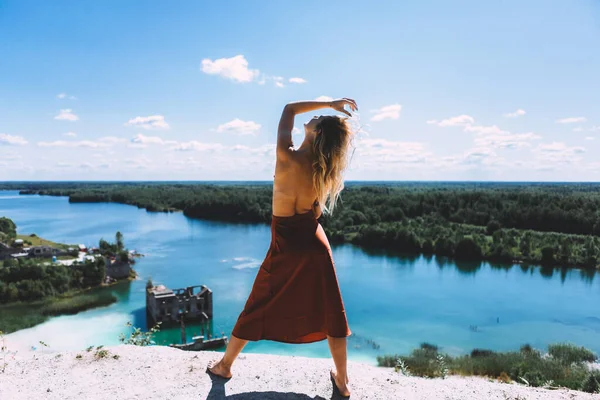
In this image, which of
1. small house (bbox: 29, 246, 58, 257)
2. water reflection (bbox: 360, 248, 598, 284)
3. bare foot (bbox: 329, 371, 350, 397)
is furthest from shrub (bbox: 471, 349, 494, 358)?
small house (bbox: 29, 246, 58, 257)

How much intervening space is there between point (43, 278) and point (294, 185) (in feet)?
98.4

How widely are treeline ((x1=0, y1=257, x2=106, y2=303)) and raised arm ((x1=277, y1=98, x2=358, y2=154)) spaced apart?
29062mm

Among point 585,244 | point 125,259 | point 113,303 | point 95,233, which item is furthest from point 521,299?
point 95,233

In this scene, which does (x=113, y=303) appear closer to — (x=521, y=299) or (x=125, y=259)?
(x=125, y=259)

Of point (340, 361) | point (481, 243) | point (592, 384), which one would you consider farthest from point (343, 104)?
point (481, 243)

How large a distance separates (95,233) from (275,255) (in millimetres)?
54783

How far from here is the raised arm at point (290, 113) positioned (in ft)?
9.09

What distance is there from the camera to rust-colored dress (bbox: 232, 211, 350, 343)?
2.87 metres

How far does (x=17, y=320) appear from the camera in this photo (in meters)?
22.6

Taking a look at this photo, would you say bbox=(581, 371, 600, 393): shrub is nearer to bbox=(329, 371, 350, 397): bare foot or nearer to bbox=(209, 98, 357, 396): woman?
bbox=(329, 371, 350, 397): bare foot

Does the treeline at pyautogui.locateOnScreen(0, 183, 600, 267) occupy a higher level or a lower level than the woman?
lower

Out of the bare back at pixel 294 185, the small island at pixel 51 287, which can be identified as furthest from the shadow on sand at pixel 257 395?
the small island at pixel 51 287

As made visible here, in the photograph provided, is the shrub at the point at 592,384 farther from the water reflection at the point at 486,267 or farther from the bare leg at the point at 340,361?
the water reflection at the point at 486,267

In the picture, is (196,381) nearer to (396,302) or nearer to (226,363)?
(226,363)
